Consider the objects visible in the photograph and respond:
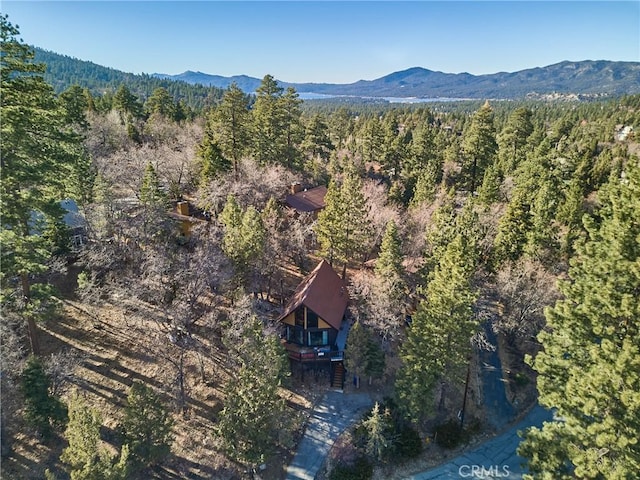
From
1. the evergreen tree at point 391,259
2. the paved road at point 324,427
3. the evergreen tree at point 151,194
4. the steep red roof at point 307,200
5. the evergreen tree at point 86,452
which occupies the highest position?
the evergreen tree at point 151,194

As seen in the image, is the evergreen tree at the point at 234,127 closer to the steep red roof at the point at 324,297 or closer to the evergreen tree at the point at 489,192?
the steep red roof at the point at 324,297

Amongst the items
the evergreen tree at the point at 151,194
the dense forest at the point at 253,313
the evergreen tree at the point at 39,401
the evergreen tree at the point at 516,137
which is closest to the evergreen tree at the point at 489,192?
the dense forest at the point at 253,313

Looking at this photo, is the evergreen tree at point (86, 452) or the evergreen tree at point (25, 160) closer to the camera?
the evergreen tree at point (86, 452)

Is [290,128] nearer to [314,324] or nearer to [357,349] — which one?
[314,324]

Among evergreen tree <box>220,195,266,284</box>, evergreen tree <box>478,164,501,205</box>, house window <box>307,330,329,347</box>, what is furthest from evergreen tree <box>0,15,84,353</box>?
evergreen tree <box>478,164,501,205</box>

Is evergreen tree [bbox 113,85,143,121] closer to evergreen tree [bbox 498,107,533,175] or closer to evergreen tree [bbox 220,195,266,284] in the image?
evergreen tree [bbox 220,195,266,284]
